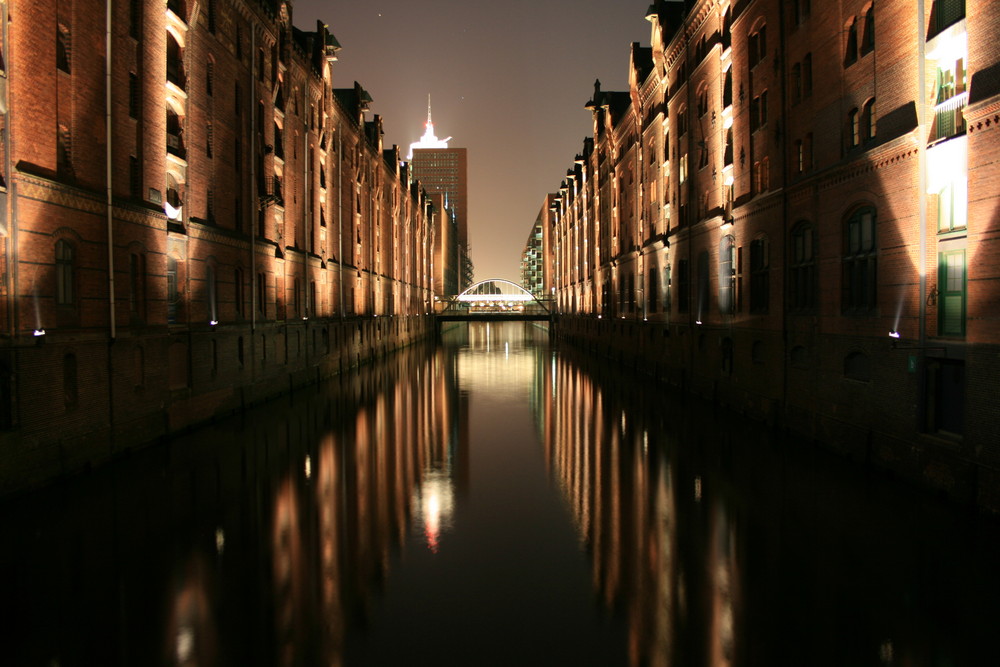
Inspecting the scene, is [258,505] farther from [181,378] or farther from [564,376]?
[564,376]

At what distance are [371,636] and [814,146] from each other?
50.5 ft

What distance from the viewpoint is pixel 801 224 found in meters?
16.9

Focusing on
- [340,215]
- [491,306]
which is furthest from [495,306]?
[340,215]

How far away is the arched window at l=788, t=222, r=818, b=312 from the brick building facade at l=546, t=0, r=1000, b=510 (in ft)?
0.18

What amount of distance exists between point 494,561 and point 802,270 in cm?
1251

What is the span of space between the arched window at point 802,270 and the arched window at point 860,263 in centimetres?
139

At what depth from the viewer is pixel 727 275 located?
73.9ft

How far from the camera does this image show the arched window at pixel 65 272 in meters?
12.7

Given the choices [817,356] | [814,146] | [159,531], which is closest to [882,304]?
[817,356]

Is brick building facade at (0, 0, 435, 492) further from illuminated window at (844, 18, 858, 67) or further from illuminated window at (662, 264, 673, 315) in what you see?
illuminated window at (662, 264, 673, 315)

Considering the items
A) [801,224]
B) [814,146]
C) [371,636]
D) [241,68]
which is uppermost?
[241,68]

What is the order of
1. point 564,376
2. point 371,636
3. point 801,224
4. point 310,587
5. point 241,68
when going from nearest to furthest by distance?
point 371,636 < point 310,587 < point 801,224 < point 241,68 < point 564,376

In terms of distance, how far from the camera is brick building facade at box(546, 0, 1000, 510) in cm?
1020

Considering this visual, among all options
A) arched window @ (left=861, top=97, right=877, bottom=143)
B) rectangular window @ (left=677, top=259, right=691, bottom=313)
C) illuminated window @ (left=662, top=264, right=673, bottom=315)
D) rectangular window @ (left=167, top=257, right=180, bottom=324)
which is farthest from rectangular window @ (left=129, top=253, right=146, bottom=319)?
illuminated window @ (left=662, top=264, right=673, bottom=315)
